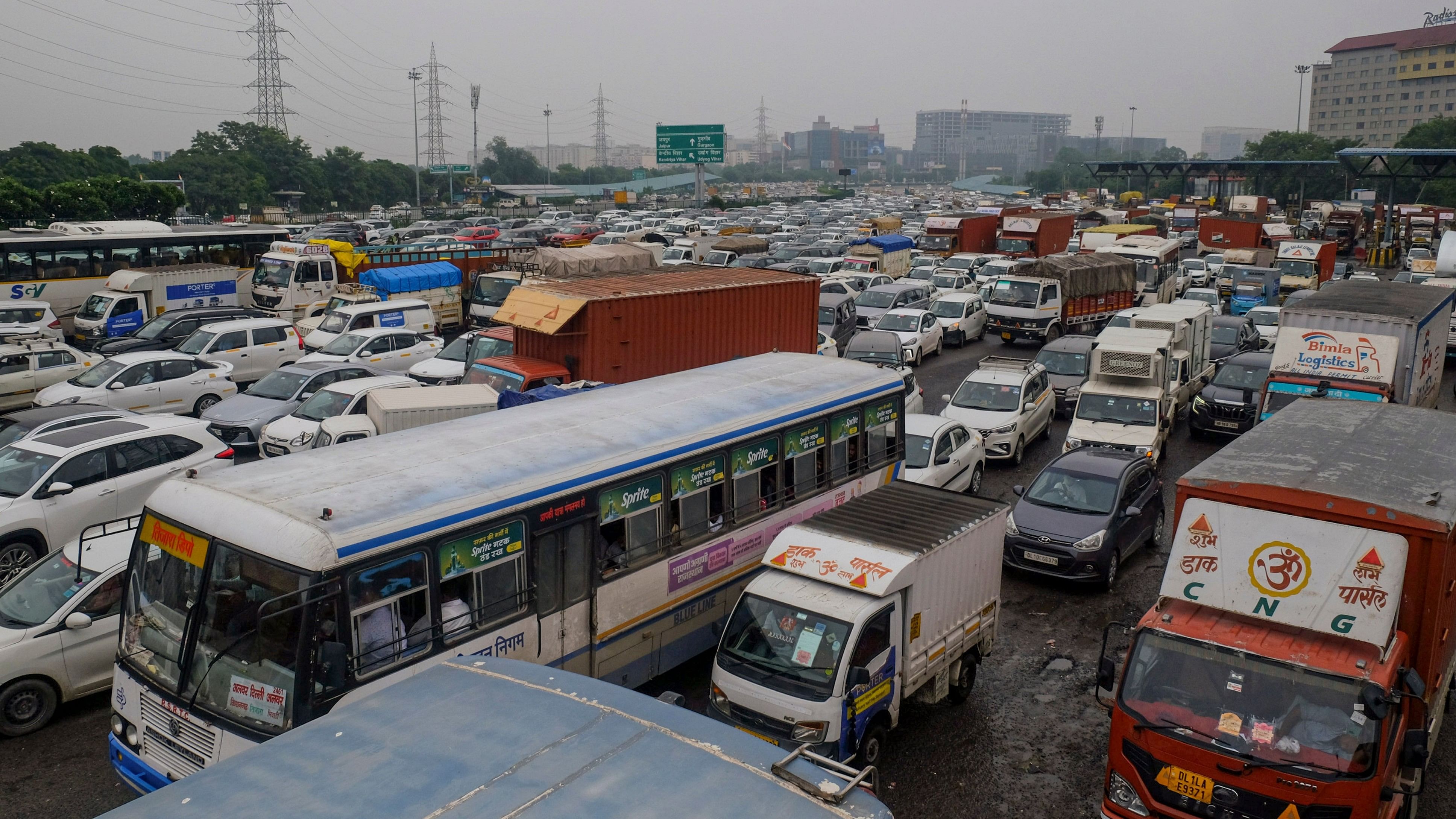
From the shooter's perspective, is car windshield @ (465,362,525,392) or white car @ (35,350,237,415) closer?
car windshield @ (465,362,525,392)

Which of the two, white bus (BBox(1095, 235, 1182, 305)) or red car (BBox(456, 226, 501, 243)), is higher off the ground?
red car (BBox(456, 226, 501, 243))

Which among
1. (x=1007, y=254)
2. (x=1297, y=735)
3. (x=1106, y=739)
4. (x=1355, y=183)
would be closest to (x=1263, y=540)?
(x=1297, y=735)

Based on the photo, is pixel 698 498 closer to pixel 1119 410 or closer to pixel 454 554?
pixel 454 554

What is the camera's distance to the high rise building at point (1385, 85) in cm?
14862

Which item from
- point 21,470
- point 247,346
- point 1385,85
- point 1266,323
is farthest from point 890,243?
point 1385,85

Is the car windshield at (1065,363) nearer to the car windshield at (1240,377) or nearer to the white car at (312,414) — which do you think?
the car windshield at (1240,377)

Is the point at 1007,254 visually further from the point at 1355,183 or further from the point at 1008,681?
the point at 1355,183

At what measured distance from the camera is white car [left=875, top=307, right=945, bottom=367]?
25578 mm

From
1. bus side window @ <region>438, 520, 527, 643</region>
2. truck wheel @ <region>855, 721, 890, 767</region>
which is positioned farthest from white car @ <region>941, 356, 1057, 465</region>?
bus side window @ <region>438, 520, 527, 643</region>

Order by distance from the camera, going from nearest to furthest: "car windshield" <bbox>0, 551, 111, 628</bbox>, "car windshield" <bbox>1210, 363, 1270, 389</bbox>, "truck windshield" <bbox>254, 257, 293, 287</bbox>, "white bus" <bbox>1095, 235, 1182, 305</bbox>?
"car windshield" <bbox>0, 551, 111, 628</bbox>
"car windshield" <bbox>1210, 363, 1270, 389</bbox>
"truck windshield" <bbox>254, 257, 293, 287</bbox>
"white bus" <bbox>1095, 235, 1182, 305</bbox>

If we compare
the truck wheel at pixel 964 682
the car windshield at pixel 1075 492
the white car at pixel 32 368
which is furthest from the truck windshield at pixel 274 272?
the truck wheel at pixel 964 682

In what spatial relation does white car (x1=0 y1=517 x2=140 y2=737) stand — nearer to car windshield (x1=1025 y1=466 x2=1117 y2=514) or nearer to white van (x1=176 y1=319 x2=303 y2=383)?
car windshield (x1=1025 y1=466 x2=1117 y2=514)

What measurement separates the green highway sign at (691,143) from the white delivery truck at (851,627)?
220ft

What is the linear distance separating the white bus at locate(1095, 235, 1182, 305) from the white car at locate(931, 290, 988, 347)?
6.12 metres
